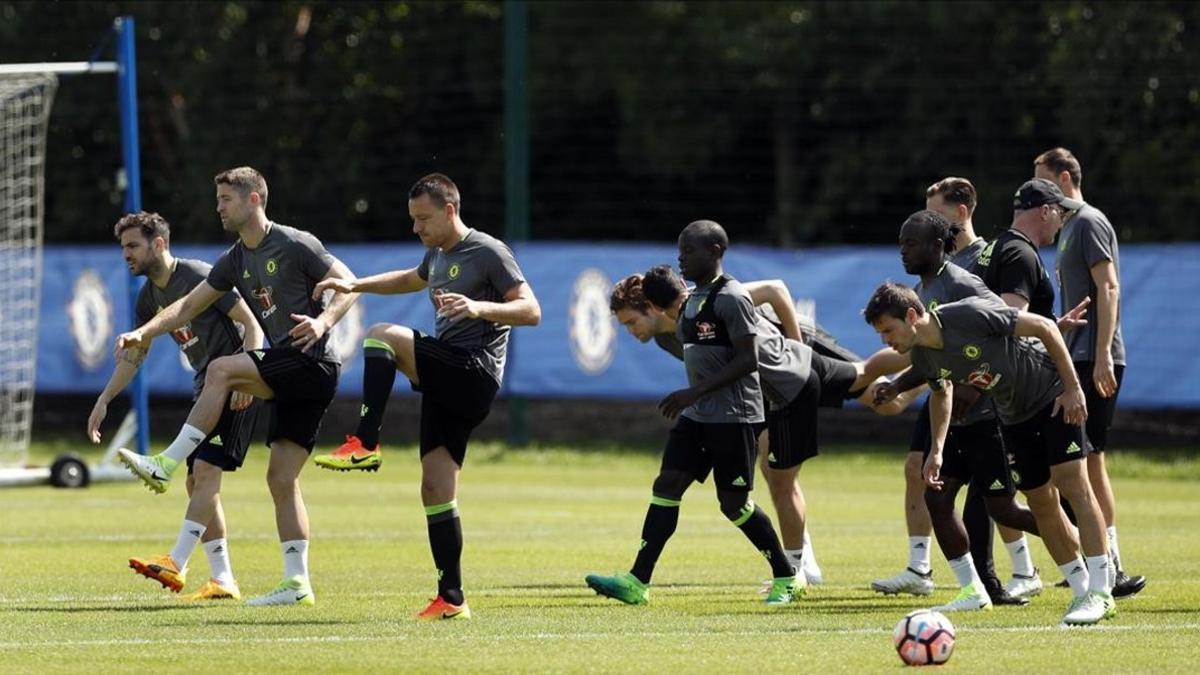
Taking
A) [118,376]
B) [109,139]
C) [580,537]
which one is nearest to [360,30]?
[109,139]

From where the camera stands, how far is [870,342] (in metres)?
24.2

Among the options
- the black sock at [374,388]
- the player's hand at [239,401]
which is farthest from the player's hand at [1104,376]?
the player's hand at [239,401]

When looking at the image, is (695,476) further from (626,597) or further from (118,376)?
(118,376)

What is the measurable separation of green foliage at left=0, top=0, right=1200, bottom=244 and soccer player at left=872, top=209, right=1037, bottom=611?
17.5 meters

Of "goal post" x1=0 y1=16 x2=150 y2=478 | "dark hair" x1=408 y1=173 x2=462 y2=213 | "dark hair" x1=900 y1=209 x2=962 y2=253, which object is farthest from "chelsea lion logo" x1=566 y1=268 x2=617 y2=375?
"dark hair" x1=900 y1=209 x2=962 y2=253

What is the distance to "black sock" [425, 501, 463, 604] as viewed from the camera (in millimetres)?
10297

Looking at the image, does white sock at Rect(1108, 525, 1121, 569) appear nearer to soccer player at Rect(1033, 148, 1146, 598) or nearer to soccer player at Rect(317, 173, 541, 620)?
soccer player at Rect(1033, 148, 1146, 598)

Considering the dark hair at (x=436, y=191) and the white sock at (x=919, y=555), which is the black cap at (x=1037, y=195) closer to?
the white sock at (x=919, y=555)

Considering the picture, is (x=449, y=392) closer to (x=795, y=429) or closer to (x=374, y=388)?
(x=374, y=388)

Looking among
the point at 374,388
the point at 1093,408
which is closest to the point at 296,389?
the point at 374,388

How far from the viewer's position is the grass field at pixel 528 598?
8.87 m

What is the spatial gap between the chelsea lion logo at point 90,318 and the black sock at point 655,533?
58.1ft

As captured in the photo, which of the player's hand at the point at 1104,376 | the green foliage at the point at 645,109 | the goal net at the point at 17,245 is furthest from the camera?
the green foliage at the point at 645,109

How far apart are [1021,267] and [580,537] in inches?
229
